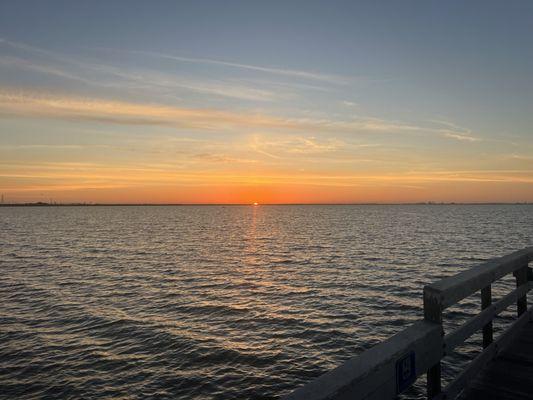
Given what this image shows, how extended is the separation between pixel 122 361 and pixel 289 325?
664 cm

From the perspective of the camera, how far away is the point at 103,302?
1991 centimetres

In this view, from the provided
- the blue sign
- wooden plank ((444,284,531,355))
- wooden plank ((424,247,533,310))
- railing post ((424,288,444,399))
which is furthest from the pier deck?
the blue sign

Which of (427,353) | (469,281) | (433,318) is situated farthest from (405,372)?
(469,281)

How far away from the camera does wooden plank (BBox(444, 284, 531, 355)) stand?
3.86 m

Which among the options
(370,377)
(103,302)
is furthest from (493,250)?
(370,377)

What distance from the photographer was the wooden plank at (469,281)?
11.9 feet

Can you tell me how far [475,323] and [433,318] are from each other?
131 centimetres

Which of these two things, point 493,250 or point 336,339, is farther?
point 493,250

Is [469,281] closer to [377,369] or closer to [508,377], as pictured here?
[508,377]

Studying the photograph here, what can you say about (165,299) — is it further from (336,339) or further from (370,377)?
(370,377)

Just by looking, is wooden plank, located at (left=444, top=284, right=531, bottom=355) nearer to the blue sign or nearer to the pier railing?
the pier railing

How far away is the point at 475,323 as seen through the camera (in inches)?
178

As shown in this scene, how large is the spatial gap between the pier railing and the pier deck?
0.30 ft

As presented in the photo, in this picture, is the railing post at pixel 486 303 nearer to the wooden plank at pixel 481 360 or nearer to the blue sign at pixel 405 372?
the wooden plank at pixel 481 360
